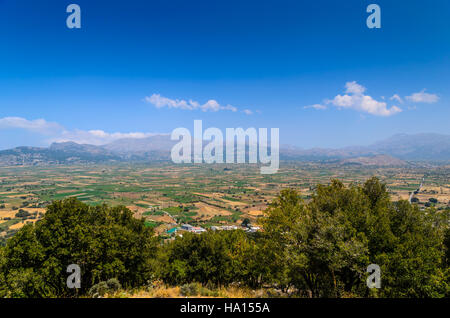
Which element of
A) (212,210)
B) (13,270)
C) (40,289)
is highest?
(13,270)

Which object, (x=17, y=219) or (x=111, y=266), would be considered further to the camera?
(x=17, y=219)

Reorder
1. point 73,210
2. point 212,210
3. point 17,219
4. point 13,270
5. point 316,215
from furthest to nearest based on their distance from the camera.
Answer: point 212,210 → point 17,219 → point 73,210 → point 316,215 → point 13,270

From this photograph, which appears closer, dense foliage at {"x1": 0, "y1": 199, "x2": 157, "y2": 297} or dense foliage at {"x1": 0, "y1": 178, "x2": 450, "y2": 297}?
dense foliage at {"x1": 0, "y1": 178, "x2": 450, "y2": 297}

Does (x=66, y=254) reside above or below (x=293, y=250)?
below

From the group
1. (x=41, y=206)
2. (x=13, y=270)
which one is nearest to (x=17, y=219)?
(x=41, y=206)

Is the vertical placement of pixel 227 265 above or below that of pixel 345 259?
below

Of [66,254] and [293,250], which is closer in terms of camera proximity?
[293,250]

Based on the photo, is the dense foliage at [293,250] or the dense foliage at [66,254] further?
the dense foliage at [66,254]
